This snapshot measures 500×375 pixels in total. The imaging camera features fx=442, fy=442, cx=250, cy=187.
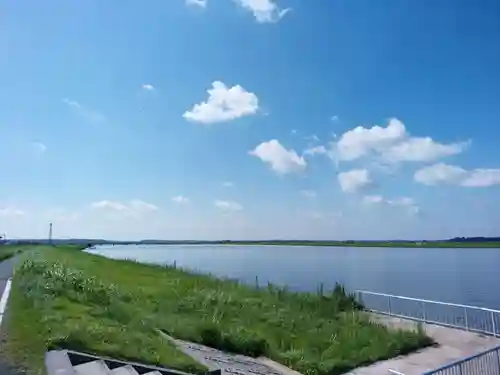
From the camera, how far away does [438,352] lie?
14.0 metres

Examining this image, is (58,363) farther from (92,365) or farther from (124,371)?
(124,371)

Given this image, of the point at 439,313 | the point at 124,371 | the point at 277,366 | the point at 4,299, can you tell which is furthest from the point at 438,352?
the point at 4,299

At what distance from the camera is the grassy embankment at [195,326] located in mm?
10423

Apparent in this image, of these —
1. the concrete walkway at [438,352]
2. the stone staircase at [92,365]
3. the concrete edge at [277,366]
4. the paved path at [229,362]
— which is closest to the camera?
the stone staircase at [92,365]

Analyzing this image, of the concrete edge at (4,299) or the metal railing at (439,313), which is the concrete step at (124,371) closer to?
the concrete edge at (4,299)

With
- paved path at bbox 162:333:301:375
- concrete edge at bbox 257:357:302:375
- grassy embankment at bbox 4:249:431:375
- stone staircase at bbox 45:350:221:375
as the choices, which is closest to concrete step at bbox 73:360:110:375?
stone staircase at bbox 45:350:221:375

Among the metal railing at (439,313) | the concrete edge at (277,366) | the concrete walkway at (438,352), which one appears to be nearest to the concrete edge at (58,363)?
the concrete edge at (277,366)

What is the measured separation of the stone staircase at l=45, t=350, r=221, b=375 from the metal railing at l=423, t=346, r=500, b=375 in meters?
5.56

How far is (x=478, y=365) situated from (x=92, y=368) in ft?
27.2

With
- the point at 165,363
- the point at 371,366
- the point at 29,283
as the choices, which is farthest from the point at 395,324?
the point at 29,283

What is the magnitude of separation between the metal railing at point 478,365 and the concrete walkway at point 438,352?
186 cm

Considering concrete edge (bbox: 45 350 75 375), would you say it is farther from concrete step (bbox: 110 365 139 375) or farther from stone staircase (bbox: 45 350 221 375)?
concrete step (bbox: 110 365 139 375)

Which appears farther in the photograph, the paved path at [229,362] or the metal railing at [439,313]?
the metal railing at [439,313]

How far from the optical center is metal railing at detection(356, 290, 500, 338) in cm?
1612
